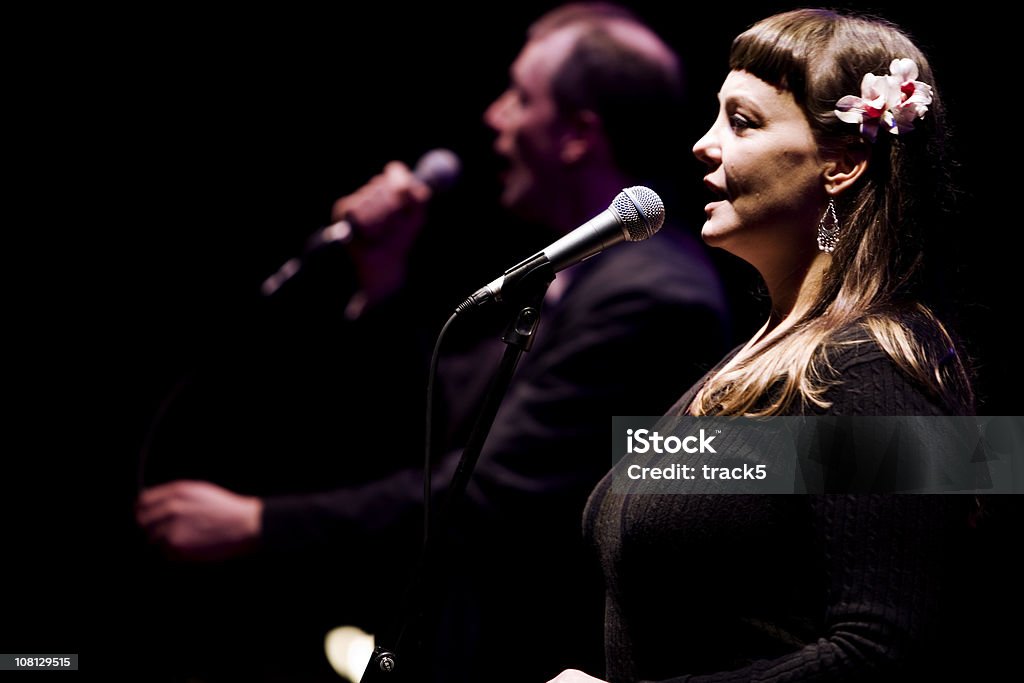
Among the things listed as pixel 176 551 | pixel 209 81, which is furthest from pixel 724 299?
pixel 209 81

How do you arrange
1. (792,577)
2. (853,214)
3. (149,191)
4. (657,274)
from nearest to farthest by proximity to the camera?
(792,577) → (853,214) → (657,274) → (149,191)

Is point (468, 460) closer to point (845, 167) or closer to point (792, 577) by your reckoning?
point (792, 577)

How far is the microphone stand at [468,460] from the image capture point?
1.27 meters

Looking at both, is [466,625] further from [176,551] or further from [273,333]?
[273,333]

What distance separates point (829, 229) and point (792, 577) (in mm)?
481

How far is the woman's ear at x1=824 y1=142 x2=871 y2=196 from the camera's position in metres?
1.39

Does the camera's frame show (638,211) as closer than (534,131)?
Yes

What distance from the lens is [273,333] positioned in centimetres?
278

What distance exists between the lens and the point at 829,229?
4.63ft

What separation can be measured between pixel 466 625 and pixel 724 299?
2.86 feet

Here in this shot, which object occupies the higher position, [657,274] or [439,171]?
[439,171]

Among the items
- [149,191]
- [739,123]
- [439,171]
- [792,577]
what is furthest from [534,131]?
[792,577]

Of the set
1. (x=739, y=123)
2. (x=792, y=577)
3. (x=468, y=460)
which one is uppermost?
(x=739, y=123)

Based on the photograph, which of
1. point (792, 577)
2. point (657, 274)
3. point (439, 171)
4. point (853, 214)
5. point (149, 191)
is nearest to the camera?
point (792, 577)
